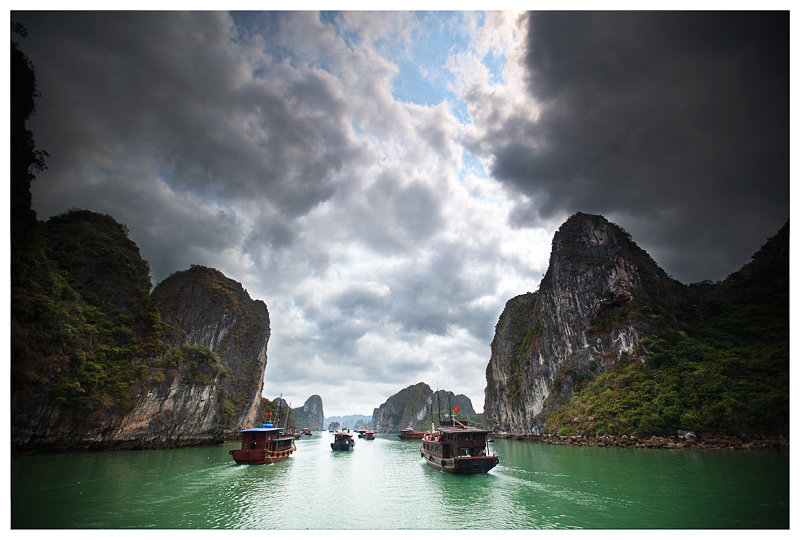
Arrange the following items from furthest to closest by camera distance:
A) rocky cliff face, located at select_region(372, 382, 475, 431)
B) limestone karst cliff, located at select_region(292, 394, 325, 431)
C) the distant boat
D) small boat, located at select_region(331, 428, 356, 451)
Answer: limestone karst cliff, located at select_region(292, 394, 325, 431), rocky cliff face, located at select_region(372, 382, 475, 431), small boat, located at select_region(331, 428, 356, 451), the distant boat

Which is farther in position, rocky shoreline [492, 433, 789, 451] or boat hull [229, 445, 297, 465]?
boat hull [229, 445, 297, 465]

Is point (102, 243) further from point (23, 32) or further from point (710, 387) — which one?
point (710, 387)

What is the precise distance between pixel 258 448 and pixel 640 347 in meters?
44.5

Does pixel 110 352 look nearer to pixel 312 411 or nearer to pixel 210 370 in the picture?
pixel 210 370

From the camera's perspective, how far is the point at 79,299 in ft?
116

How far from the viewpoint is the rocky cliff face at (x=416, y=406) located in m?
153

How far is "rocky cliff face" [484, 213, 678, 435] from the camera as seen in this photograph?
48.0 m

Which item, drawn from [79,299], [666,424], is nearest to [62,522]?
[79,299]

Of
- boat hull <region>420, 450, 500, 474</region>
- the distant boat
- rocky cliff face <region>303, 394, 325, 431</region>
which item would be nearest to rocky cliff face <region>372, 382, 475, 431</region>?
rocky cliff face <region>303, 394, 325, 431</region>

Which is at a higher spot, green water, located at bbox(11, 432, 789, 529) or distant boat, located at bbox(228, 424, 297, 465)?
distant boat, located at bbox(228, 424, 297, 465)

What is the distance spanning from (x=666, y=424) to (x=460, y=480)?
2337 cm

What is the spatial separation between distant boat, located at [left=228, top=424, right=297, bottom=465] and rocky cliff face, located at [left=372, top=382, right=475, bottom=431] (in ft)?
367

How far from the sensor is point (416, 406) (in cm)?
15762

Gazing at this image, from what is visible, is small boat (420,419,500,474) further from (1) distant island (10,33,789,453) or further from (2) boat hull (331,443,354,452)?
(2) boat hull (331,443,354,452)
